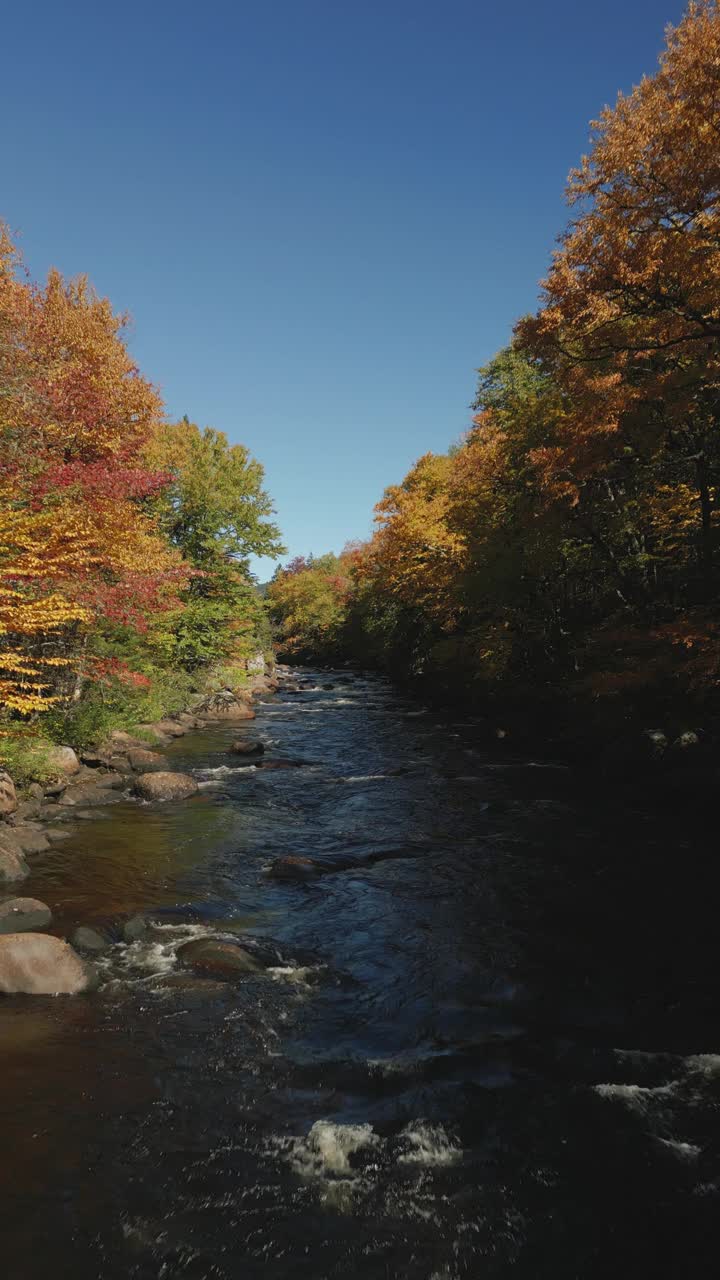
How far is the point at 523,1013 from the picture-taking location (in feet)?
20.6

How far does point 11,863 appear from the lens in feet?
29.7

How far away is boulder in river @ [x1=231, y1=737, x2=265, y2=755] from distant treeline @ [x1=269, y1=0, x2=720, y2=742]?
9341mm

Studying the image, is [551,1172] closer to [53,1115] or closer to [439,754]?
[53,1115]

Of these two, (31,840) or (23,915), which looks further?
→ (31,840)

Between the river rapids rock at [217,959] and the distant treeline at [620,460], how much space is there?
28.4 ft

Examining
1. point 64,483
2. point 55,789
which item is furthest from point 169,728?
point 64,483

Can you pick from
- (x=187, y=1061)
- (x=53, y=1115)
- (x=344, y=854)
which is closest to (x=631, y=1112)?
(x=187, y=1061)

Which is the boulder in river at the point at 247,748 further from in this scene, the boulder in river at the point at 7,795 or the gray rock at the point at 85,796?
the boulder in river at the point at 7,795

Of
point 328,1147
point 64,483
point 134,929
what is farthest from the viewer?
point 64,483

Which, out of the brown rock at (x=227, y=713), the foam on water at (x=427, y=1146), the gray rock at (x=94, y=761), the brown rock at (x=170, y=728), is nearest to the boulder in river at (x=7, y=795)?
the gray rock at (x=94, y=761)

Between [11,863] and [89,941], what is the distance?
266 centimetres

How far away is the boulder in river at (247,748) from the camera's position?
1906 centimetres

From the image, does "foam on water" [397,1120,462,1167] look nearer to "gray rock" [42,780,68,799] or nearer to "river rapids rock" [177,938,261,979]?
"river rapids rock" [177,938,261,979]

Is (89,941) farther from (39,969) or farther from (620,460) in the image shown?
(620,460)
